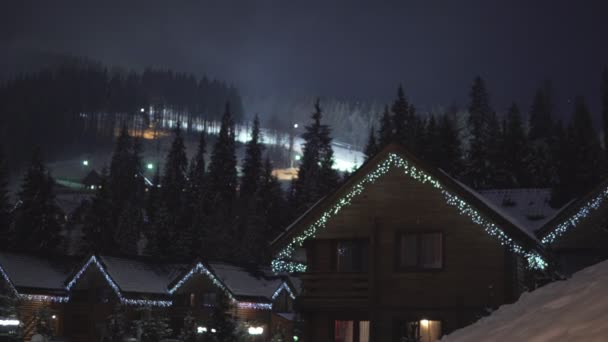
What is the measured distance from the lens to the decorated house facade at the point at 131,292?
51.4 m

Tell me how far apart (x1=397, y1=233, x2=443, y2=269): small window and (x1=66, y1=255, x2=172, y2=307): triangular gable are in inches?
1186

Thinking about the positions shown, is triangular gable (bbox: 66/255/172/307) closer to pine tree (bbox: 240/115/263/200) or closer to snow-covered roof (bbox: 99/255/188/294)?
snow-covered roof (bbox: 99/255/188/294)

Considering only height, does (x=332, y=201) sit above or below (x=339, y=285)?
above

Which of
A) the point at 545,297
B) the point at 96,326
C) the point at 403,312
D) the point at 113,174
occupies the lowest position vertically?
the point at 96,326

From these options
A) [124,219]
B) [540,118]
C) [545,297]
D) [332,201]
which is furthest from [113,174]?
[545,297]

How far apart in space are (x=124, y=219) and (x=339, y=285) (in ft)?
269

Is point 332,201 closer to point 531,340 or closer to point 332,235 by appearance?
Answer: point 332,235

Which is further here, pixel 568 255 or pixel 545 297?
pixel 568 255

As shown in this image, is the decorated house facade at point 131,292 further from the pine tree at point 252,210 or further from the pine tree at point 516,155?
the pine tree at point 516,155

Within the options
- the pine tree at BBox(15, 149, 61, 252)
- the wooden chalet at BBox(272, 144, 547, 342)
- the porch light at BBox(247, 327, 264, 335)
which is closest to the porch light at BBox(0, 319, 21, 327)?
the porch light at BBox(247, 327, 264, 335)

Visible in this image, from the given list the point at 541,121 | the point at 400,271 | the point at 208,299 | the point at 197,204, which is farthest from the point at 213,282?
the point at 541,121

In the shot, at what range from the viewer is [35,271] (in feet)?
184

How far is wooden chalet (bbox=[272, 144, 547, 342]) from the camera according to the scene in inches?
984

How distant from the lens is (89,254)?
54938 millimetres
